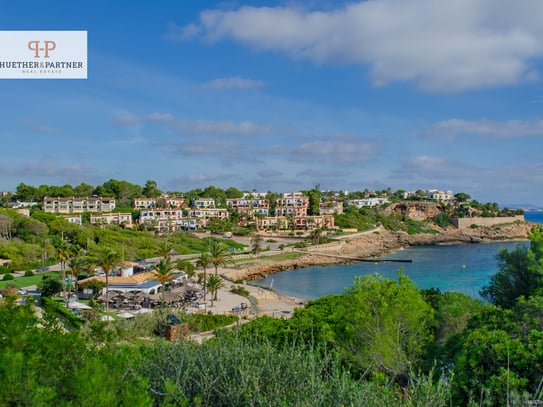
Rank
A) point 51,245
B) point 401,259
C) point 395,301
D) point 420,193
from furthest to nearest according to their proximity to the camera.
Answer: point 420,193 → point 401,259 → point 51,245 → point 395,301

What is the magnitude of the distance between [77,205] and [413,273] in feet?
205

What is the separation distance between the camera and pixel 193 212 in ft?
306

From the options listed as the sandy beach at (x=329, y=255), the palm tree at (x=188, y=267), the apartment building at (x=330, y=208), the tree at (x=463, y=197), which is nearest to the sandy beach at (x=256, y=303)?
the sandy beach at (x=329, y=255)

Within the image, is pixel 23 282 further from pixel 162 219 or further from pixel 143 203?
pixel 143 203

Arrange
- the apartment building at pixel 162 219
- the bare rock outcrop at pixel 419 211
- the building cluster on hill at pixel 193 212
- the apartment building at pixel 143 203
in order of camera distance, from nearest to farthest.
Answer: the apartment building at pixel 162 219 < the building cluster on hill at pixel 193 212 < the apartment building at pixel 143 203 < the bare rock outcrop at pixel 419 211

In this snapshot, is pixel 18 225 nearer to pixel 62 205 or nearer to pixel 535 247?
pixel 62 205

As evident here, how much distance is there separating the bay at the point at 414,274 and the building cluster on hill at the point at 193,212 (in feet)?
89.3

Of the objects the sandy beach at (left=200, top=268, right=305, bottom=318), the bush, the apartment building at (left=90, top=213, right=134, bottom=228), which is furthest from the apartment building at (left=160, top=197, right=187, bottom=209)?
the sandy beach at (left=200, top=268, right=305, bottom=318)

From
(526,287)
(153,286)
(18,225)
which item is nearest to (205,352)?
(526,287)

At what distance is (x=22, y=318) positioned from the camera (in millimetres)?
5438

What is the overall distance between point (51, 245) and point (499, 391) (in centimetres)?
4934

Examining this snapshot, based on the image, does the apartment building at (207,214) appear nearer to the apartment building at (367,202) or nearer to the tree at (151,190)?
the tree at (151,190)

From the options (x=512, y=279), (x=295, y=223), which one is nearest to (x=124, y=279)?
(x=512, y=279)

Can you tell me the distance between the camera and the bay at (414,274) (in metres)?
44.9
